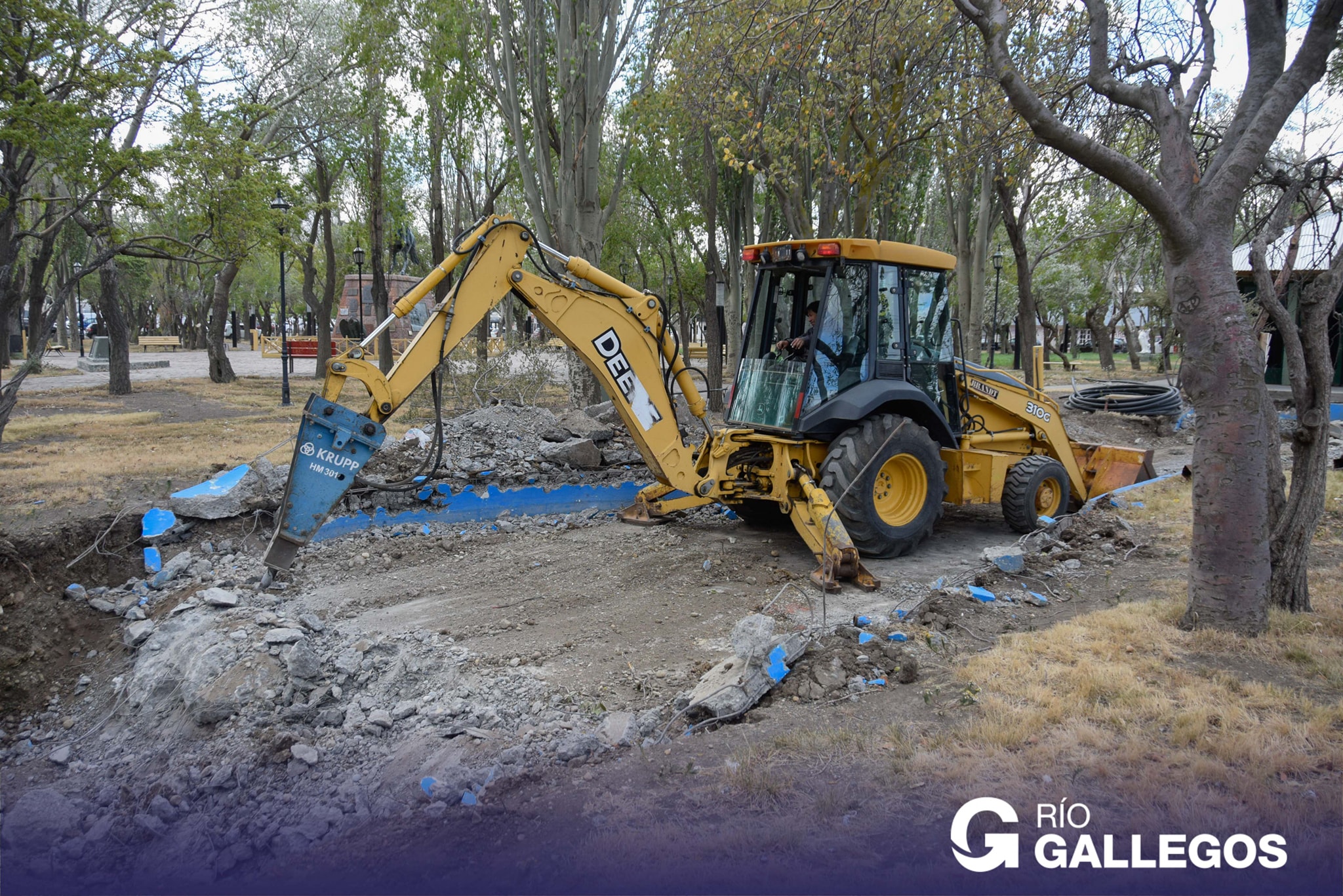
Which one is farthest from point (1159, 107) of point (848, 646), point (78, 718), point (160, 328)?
point (160, 328)

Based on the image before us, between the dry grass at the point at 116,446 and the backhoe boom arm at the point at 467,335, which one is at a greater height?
the backhoe boom arm at the point at 467,335

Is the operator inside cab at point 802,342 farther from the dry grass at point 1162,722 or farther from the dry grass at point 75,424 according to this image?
the dry grass at point 75,424

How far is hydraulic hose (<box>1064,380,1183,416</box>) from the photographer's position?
1764 cm

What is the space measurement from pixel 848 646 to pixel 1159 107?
377 centimetres

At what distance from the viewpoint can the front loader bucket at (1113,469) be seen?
10.4 m

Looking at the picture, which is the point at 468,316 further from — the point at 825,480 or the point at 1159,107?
the point at 1159,107

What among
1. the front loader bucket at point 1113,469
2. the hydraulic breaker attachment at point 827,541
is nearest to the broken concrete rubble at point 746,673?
the hydraulic breaker attachment at point 827,541

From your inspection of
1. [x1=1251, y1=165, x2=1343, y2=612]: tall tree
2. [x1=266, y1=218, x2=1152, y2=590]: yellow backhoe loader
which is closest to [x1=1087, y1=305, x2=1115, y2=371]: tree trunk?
[x1=266, y1=218, x2=1152, y2=590]: yellow backhoe loader

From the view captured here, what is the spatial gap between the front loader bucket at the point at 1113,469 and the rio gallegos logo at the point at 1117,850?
7.43 m

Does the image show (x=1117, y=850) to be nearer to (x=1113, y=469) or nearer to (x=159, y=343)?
(x=1113, y=469)

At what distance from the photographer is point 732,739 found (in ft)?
14.3

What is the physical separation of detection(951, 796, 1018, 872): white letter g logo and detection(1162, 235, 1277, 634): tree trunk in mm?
2503

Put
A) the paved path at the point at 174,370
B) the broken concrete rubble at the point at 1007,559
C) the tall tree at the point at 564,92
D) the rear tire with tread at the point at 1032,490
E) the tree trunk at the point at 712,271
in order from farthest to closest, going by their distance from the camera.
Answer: the paved path at the point at 174,370
the tree trunk at the point at 712,271
the tall tree at the point at 564,92
the rear tire with tread at the point at 1032,490
the broken concrete rubble at the point at 1007,559

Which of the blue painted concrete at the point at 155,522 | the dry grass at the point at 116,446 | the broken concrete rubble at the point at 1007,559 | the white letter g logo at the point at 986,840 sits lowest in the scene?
the white letter g logo at the point at 986,840
